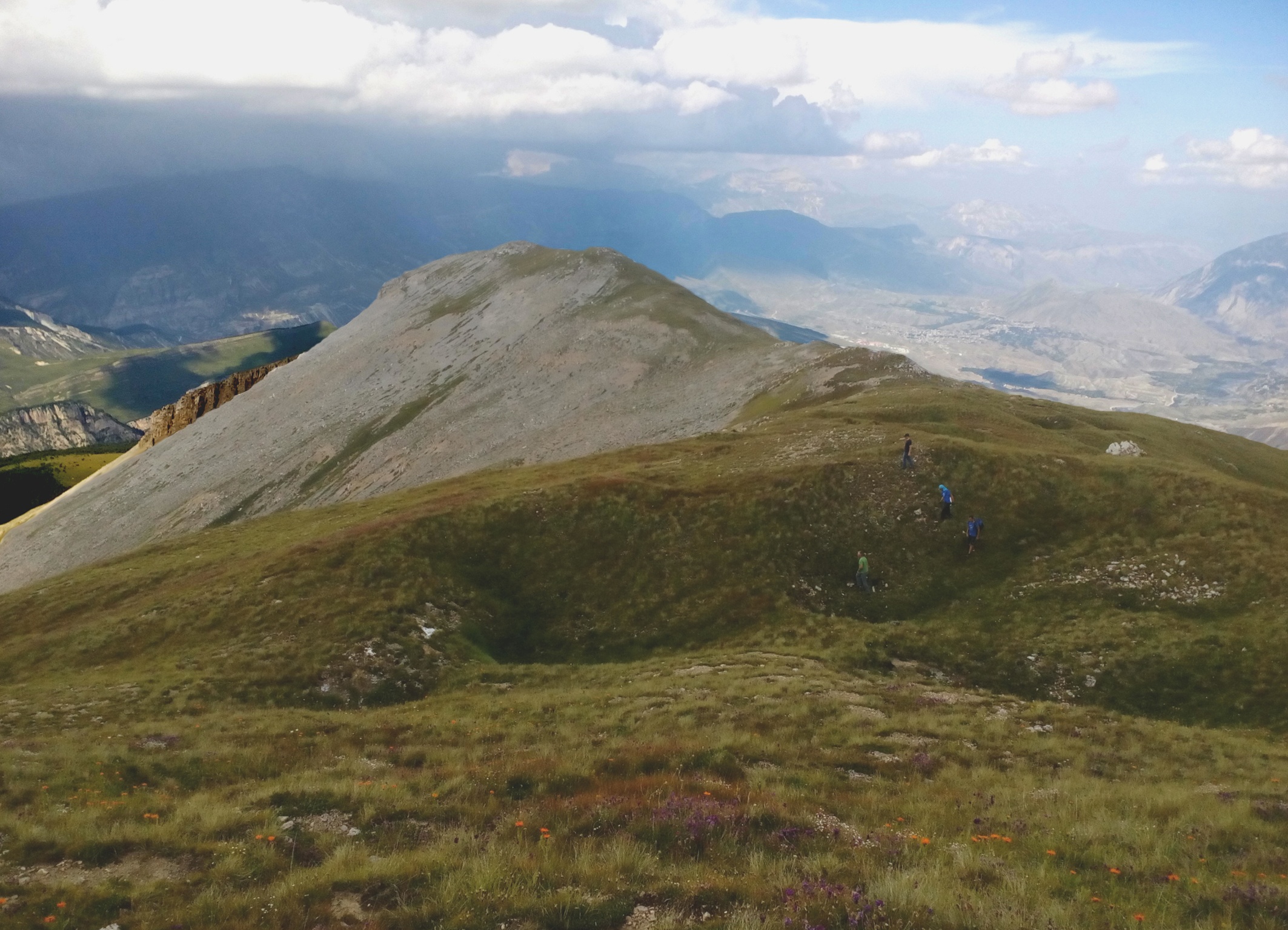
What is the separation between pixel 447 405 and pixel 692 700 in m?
114

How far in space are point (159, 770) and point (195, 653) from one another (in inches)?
807

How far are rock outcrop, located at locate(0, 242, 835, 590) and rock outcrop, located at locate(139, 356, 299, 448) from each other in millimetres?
18993

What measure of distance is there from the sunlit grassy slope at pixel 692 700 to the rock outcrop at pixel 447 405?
43.2 metres

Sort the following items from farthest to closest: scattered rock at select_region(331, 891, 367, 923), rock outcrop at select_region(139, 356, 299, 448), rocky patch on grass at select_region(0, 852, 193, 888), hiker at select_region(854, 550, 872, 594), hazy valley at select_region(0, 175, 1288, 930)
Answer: rock outcrop at select_region(139, 356, 299, 448)
hiker at select_region(854, 550, 872, 594)
rocky patch on grass at select_region(0, 852, 193, 888)
hazy valley at select_region(0, 175, 1288, 930)
scattered rock at select_region(331, 891, 367, 923)

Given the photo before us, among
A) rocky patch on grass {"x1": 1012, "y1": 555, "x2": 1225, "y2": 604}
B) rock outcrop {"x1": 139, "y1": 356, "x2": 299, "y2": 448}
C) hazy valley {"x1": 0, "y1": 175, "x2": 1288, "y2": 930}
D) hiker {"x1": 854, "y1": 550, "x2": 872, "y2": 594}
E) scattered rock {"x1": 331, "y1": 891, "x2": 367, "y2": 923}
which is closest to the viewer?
scattered rock {"x1": 331, "y1": 891, "x2": 367, "y2": 923}

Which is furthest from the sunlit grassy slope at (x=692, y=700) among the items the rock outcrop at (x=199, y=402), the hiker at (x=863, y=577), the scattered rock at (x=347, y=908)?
the rock outcrop at (x=199, y=402)

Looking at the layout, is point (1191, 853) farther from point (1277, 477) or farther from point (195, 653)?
point (1277, 477)

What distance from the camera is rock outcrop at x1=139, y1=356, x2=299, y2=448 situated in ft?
576

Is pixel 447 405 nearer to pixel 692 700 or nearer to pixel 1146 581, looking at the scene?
pixel 1146 581

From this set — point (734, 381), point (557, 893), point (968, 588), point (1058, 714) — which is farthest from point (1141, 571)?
point (734, 381)

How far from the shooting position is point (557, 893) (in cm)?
1171

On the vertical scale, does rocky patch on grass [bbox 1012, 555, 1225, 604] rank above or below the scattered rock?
below

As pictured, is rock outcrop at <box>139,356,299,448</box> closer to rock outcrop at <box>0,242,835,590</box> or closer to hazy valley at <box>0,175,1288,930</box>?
rock outcrop at <box>0,242,835,590</box>

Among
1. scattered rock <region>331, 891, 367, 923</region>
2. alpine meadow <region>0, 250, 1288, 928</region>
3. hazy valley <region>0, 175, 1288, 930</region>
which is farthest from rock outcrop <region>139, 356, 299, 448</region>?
scattered rock <region>331, 891, 367, 923</region>
